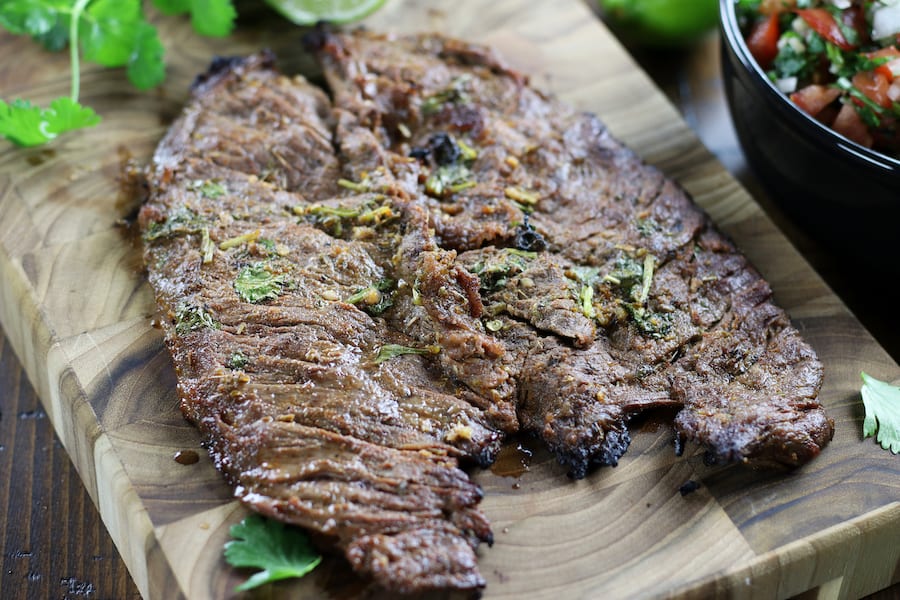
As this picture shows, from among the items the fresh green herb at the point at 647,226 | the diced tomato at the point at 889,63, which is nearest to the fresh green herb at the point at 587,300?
the fresh green herb at the point at 647,226

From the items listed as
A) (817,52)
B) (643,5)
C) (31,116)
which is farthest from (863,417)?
(31,116)

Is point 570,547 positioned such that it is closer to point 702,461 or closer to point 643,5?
point 702,461

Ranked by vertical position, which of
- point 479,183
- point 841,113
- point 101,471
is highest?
point 841,113

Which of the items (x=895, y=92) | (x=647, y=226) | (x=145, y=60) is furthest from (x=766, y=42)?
(x=145, y=60)

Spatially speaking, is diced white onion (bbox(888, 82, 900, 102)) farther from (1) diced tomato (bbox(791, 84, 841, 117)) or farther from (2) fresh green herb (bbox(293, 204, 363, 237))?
(2) fresh green herb (bbox(293, 204, 363, 237))

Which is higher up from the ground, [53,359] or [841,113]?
[841,113]

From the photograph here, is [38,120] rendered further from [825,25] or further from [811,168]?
[825,25]
